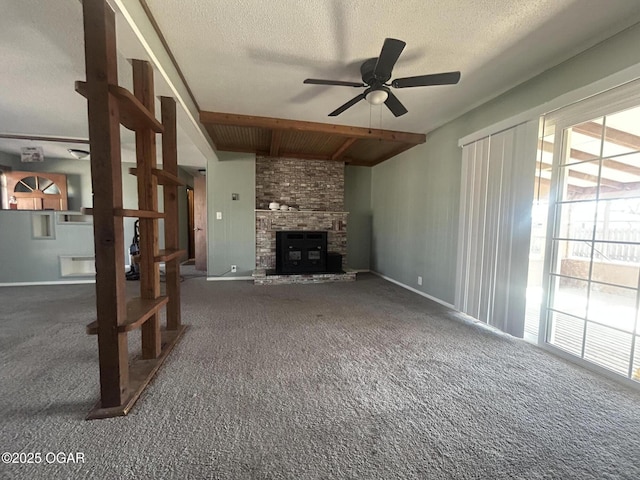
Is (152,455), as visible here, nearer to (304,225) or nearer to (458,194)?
(458,194)

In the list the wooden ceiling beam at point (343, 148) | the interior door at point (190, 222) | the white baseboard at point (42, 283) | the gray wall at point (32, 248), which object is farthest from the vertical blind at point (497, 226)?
the interior door at point (190, 222)

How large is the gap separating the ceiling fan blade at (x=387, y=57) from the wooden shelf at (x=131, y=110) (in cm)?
158

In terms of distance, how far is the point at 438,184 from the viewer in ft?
12.1

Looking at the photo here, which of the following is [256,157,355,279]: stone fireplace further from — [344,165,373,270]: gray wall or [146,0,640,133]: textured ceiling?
[146,0,640,133]: textured ceiling

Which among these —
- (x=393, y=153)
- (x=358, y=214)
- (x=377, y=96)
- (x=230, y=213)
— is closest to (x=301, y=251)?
(x=230, y=213)

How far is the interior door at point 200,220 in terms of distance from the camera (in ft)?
18.9

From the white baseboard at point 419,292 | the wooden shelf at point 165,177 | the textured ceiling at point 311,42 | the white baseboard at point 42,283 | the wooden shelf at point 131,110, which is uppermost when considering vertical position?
the textured ceiling at point 311,42

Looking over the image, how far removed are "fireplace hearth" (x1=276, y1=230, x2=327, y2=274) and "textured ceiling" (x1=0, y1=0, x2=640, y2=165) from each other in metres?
2.49

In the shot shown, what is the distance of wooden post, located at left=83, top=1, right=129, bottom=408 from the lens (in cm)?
133

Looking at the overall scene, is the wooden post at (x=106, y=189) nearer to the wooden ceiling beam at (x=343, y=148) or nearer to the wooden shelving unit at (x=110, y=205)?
the wooden shelving unit at (x=110, y=205)

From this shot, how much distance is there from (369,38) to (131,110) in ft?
5.72

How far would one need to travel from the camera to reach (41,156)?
15.3 ft

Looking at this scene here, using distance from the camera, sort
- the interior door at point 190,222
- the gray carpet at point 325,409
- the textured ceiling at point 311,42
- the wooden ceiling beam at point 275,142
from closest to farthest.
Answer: the gray carpet at point 325,409 < the textured ceiling at point 311,42 < the wooden ceiling beam at point 275,142 < the interior door at point 190,222

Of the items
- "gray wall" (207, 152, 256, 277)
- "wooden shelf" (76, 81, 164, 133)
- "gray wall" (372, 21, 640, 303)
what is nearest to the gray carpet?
"gray wall" (372, 21, 640, 303)
